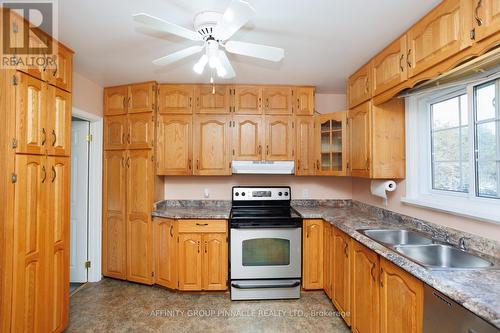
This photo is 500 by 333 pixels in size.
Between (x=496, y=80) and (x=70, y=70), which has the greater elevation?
(x=70, y=70)

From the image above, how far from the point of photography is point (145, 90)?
9.35ft

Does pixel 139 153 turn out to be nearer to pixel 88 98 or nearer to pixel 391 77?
pixel 88 98

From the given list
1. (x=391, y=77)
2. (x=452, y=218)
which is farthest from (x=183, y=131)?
(x=452, y=218)

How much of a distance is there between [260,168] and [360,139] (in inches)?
43.7

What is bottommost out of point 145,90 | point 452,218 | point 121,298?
point 121,298

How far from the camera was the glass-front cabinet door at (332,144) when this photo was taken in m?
2.72

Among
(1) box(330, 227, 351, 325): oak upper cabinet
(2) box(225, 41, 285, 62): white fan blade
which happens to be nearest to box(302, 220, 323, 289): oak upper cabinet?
(1) box(330, 227, 351, 325): oak upper cabinet

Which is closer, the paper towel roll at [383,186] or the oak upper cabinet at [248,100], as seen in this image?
the paper towel roll at [383,186]

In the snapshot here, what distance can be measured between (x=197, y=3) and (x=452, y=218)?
219 centimetres

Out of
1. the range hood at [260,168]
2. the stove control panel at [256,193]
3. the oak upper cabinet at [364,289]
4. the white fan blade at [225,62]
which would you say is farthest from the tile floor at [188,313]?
the white fan blade at [225,62]

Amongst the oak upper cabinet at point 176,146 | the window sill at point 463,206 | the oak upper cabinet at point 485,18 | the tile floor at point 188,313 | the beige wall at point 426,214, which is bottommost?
the tile floor at point 188,313

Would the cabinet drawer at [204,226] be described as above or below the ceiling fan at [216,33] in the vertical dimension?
below

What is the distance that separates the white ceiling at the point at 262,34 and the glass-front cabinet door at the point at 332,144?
480 mm

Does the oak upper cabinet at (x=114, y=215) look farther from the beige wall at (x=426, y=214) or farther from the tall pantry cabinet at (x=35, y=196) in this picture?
the beige wall at (x=426, y=214)
